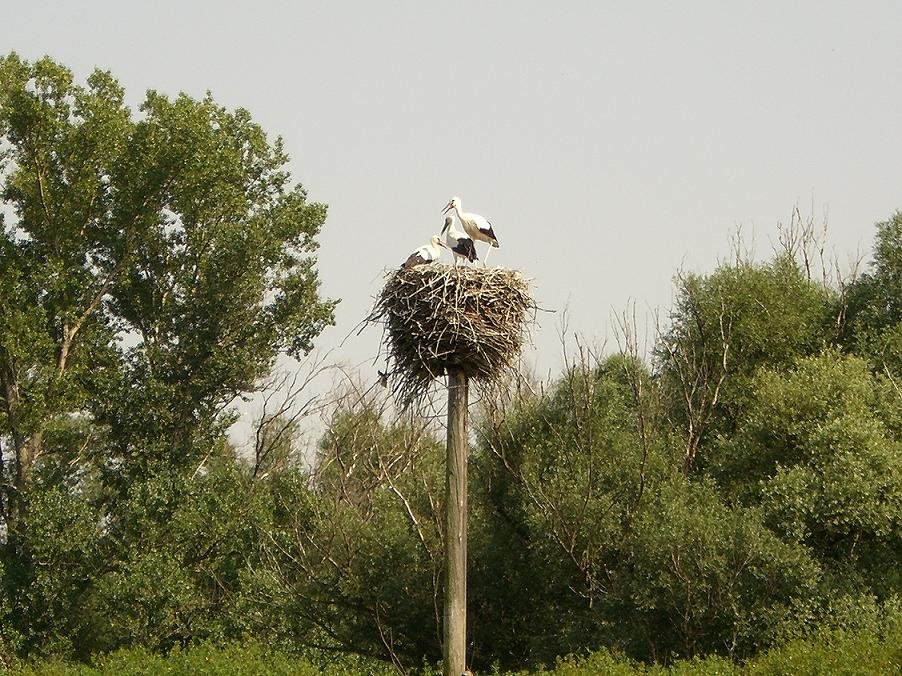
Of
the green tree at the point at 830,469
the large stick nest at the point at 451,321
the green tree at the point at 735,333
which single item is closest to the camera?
the large stick nest at the point at 451,321

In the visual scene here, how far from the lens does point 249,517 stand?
3259 cm

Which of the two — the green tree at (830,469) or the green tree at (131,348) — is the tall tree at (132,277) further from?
the green tree at (830,469)

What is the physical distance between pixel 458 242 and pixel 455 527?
3855mm

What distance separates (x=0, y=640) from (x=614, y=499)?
13.8m

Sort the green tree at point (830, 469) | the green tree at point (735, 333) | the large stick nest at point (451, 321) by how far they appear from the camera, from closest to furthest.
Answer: the large stick nest at point (451, 321) → the green tree at point (830, 469) → the green tree at point (735, 333)

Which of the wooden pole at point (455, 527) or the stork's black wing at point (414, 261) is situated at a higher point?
the stork's black wing at point (414, 261)

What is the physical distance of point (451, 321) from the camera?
1756cm

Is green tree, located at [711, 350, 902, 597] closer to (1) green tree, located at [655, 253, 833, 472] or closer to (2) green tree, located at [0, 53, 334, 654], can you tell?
(1) green tree, located at [655, 253, 833, 472]

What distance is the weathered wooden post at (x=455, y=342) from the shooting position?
17.9 meters

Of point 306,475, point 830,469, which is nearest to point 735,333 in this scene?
point 830,469

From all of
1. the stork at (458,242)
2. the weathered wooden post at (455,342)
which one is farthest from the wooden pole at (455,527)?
the stork at (458,242)

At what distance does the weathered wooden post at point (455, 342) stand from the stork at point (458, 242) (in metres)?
0.86

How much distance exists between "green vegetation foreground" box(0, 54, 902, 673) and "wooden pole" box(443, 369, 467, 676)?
343 centimetres

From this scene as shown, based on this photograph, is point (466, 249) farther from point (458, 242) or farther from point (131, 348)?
point (131, 348)
